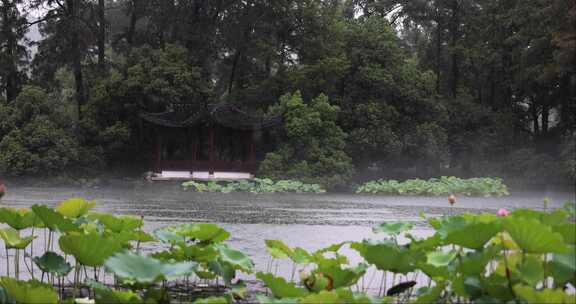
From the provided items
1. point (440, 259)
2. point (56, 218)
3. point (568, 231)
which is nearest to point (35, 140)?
point (56, 218)

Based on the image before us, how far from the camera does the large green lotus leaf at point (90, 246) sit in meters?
2.16

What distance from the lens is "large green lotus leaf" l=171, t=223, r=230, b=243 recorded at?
2656 millimetres

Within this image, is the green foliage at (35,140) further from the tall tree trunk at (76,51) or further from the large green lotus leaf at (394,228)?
the large green lotus leaf at (394,228)

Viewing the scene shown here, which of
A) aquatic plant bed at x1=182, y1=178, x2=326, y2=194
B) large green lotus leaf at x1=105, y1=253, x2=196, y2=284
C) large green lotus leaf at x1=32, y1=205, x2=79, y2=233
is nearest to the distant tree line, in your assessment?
aquatic plant bed at x1=182, y1=178, x2=326, y2=194

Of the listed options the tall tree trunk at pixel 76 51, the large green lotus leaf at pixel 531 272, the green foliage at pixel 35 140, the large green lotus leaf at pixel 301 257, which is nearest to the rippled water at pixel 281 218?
the large green lotus leaf at pixel 301 257

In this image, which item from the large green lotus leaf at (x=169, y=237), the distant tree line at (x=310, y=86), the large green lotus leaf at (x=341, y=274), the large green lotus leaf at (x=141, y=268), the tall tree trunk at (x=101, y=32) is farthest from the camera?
the tall tree trunk at (x=101, y=32)

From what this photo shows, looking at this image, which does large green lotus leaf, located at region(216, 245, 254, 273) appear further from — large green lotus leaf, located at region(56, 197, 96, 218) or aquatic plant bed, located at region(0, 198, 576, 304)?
large green lotus leaf, located at region(56, 197, 96, 218)

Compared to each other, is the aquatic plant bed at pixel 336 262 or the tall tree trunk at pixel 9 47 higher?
the tall tree trunk at pixel 9 47

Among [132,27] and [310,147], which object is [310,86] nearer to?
[310,147]

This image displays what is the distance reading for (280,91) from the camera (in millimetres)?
19250

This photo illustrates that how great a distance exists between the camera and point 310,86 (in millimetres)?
18641

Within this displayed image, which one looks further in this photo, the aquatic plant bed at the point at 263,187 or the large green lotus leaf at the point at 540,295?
the aquatic plant bed at the point at 263,187

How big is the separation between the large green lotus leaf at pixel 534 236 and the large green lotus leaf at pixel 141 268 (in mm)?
944

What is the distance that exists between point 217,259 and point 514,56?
18801 millimetres
